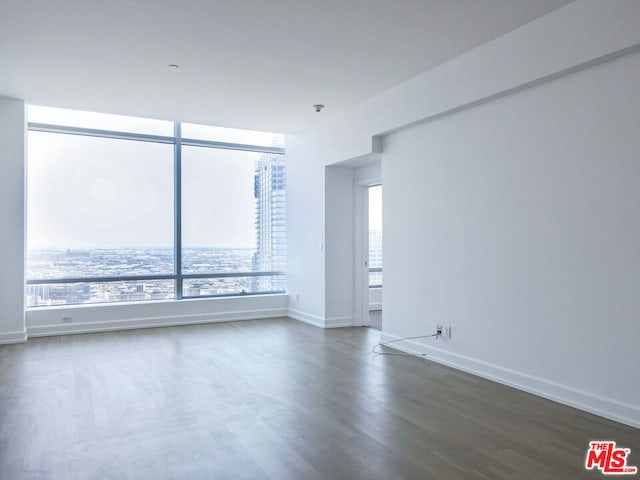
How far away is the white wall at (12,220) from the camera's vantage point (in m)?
5.48

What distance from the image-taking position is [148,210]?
22.0 ft

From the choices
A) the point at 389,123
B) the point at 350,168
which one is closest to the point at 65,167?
the point at 350,168

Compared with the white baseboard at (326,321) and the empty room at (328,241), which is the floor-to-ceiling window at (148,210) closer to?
the empty room at (328,241)

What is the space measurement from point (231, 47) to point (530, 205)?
2.82 meters

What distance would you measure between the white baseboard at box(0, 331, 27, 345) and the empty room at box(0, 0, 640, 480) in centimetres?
1

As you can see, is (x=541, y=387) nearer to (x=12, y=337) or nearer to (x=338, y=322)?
(x=338, y=322)

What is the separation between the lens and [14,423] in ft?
9.86

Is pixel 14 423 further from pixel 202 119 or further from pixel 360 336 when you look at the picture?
pixel 202 119

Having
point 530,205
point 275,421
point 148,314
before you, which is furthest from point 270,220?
point 275,421

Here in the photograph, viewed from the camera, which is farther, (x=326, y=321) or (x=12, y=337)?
(x=326, y=321)

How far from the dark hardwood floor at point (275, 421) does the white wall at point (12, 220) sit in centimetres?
90
